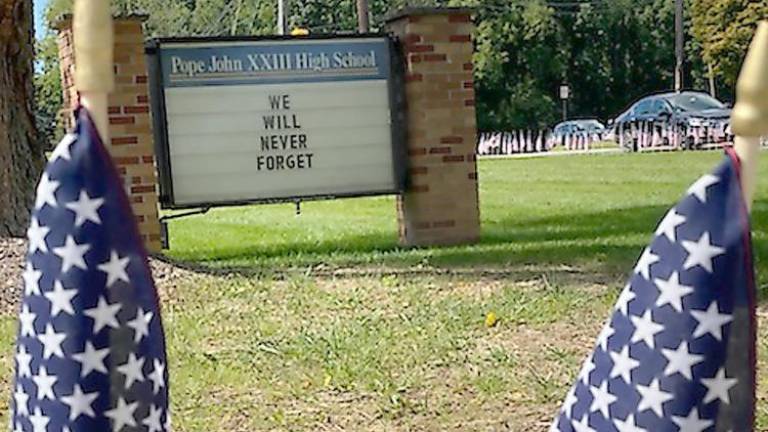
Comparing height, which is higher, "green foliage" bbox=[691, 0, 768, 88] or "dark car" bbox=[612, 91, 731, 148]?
"green foliage" bbox=[691, 0, 768, 88]

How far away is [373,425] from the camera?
13.8ft

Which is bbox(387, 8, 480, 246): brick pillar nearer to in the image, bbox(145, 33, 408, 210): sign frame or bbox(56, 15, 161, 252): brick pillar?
bbox(145, 33, 408, 210): sign frame

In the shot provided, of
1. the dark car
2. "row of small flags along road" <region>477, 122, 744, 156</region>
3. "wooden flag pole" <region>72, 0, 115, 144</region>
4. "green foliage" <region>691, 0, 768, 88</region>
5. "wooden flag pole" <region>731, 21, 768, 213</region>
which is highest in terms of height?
"green foliage" <region>691, 0, 768, 88</region>

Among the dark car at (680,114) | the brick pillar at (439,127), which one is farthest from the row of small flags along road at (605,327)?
the dark car at (680,114)

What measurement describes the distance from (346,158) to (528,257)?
1.91m

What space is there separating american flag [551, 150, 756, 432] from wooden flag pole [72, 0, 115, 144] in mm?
817

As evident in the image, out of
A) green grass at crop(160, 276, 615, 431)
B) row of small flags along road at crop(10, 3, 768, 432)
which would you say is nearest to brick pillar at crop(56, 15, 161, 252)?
green grass at crop(160, 276, 615, 431)

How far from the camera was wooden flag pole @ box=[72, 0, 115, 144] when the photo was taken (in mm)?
1740

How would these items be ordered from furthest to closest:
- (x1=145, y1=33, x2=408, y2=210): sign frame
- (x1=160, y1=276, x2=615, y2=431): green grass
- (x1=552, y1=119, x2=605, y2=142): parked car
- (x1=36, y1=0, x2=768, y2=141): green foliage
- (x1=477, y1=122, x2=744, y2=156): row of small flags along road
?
(x1=36, y1=0, x2=768, y2=141): green foliage → (x1=552, y1=119, x2=605, y2=142): parked car → (x1=477, y1=122, x2=744, y2=156): row of small flags along road → (x1=145, y1=33, x2=408, y2=210): sign frame → (x1=160, y1=276, x2=615, y2=431): green grass

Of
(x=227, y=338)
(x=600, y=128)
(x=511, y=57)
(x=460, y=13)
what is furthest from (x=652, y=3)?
(x=227, y=338)

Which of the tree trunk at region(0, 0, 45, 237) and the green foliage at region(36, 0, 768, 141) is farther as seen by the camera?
the green foliage at region(36, 0, 768, 141)

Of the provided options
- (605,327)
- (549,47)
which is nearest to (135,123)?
(605,327)

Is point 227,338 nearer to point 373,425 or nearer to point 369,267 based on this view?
point 373,425

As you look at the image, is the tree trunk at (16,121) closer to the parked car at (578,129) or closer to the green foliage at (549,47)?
the parked car at (578,129)
